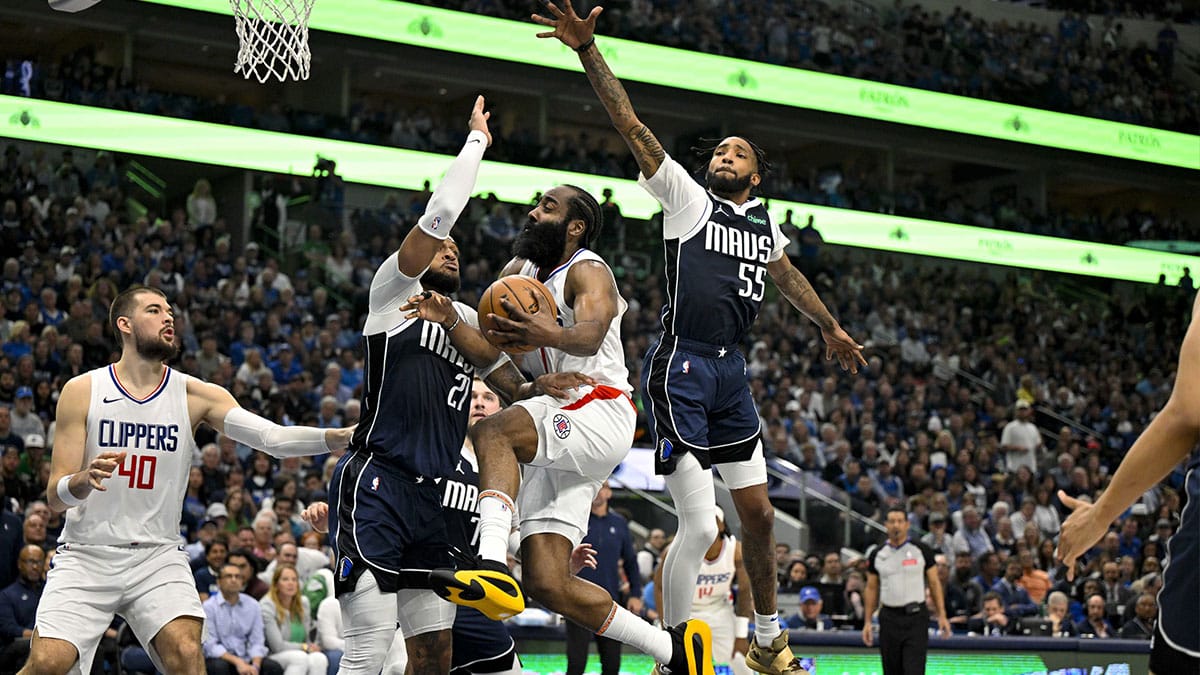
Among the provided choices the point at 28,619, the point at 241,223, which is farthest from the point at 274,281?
the point at 28,619

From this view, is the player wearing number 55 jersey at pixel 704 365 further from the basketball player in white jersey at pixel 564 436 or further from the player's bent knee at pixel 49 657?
the player's bent knee at pixel 49 657

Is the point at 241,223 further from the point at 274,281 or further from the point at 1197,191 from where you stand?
the point at 1197,191

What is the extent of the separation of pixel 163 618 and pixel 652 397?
2667mm

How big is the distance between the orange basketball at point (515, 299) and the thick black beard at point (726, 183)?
1.55m

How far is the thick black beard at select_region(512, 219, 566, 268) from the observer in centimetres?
664

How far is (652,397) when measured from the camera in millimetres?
7113

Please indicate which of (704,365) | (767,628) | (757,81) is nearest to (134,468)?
(704,365)

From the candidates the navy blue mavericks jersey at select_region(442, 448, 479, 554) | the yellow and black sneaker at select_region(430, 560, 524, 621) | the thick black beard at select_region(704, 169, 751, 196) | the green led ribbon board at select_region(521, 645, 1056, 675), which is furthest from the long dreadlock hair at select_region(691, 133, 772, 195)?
the green led ribbon board at select_region(521, 645, 1056, 675)

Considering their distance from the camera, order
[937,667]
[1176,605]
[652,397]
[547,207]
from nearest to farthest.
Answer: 1. [1176,605]
2. [547,207]
3. [652,397]
4. [937,667]

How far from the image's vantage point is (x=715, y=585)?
1288 centimetres

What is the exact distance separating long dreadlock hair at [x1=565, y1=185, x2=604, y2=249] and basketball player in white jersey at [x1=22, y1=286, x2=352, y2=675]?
1.61m

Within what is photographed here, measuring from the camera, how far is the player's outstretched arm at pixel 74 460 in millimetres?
6166

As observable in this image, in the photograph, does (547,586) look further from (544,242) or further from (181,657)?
(181,657)

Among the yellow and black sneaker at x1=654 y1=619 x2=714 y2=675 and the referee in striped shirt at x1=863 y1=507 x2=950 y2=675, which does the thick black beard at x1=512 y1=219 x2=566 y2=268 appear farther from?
the referee in striped shirt at x1=863 y1=507 x2=950 y2=675
